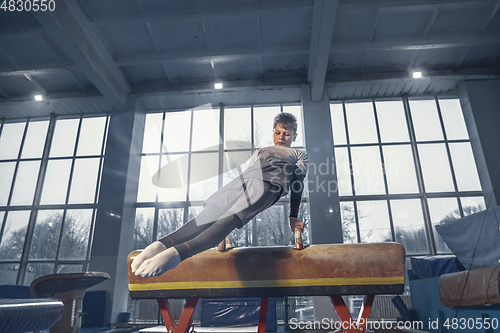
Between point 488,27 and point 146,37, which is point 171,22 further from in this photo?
point 488,27

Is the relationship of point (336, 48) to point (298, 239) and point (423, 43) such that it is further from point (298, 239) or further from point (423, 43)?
point (298, 239)

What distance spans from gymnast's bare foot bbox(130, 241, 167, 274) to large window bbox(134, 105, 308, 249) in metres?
6.17

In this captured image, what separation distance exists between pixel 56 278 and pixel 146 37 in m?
6.44

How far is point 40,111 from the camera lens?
908 cm

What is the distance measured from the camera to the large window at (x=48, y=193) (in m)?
7.82

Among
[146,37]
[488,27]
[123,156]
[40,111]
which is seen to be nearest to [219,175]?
[123,156]

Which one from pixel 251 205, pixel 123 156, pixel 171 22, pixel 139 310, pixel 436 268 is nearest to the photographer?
pixel 251 205

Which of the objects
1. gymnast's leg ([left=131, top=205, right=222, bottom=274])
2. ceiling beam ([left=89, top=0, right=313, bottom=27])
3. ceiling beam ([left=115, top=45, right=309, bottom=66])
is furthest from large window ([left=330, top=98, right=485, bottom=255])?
gymnast's leg ([left=131, top=205, right=222, bottom=274])

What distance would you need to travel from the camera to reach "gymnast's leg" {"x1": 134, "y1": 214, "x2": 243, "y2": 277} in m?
1.45

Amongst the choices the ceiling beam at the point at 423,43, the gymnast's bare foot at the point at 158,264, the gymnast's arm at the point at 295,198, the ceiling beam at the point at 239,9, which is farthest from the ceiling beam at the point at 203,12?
the gymnast's bare foot at the point at 158,264

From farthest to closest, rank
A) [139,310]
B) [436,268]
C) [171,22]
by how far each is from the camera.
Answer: [139,310], [171,22], [436,268]

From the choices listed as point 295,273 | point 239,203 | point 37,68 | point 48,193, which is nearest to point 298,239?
point 295,273

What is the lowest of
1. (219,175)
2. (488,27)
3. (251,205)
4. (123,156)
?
(251,205)

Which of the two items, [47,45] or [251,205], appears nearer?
[251,205]
